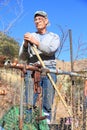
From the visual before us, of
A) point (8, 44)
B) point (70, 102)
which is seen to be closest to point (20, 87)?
point (70, 102)

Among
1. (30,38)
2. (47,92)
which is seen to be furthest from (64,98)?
(30,38)

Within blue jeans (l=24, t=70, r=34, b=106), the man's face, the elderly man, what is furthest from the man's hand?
the man's face

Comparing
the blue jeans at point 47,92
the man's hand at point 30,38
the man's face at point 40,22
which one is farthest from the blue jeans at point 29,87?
the man's face at point 40,22

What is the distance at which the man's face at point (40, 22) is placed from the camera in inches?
200

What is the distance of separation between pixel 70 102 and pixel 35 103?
3.36 feet

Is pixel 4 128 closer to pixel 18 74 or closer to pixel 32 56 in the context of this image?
pixel 18 74

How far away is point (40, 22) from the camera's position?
16.7 feet

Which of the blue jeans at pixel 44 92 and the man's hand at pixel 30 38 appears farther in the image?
the man's hand at pixel 30 38

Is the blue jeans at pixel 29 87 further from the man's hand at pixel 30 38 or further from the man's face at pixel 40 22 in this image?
the man's face at pixel 40 22

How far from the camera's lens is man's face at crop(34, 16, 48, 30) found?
16.7 ft

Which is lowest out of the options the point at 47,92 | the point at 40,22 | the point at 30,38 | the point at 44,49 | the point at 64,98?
the point at 64,98

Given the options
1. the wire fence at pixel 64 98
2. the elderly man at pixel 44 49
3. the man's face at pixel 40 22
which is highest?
the man's face at pixel 40 22

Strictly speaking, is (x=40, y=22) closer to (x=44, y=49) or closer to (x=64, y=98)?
(x=44, y=49)

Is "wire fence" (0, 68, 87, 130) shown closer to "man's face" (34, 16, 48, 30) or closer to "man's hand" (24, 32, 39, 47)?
"man's hand" (24, 32, 39, 47)
